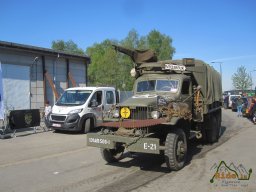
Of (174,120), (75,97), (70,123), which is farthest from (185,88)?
(75,97)

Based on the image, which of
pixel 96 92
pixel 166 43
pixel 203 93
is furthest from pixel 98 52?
pixel 203 93

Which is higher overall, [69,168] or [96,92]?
[96,92]

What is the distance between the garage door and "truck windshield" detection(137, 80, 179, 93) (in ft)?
38.6

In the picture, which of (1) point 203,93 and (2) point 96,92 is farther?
(2) point 96,92

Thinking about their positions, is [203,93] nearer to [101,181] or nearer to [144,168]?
[144,168]

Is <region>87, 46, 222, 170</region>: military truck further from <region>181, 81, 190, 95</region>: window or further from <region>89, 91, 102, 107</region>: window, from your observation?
<region>89, 91, 102, 107</region>: window

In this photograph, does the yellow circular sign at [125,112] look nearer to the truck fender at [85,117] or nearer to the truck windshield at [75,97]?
the truck fender at [85,117]

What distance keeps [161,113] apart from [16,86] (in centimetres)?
1441

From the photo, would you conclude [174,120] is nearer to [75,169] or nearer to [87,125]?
[75,169]

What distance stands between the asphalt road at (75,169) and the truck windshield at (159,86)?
6.54ft

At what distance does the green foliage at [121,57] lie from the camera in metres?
51.1

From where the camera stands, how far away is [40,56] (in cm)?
2233

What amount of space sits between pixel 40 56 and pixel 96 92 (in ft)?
26.3

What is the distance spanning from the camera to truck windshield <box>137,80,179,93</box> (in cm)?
1011
